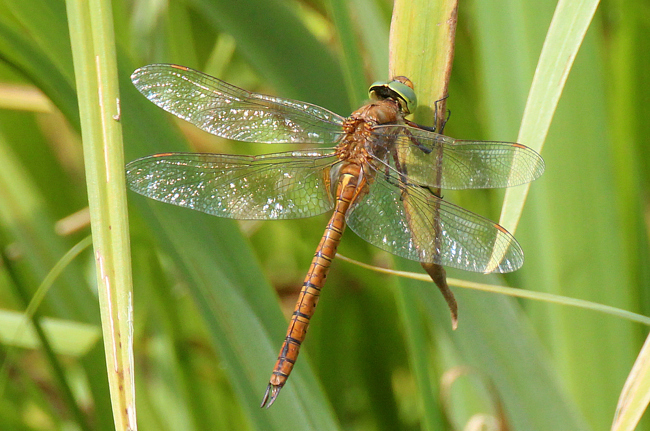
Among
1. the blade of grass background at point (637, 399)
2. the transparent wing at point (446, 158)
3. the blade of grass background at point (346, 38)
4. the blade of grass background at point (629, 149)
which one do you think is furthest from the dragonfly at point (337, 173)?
the blade of grass background at point (629, 149)

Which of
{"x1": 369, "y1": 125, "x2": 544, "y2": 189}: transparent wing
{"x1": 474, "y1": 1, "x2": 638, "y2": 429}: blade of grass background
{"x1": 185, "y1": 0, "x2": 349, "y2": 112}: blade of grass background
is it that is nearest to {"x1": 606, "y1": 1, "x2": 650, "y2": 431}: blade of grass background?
{"x1": 474, "y1": 1, "x2": 638, "y2": 429}: blade of grass background

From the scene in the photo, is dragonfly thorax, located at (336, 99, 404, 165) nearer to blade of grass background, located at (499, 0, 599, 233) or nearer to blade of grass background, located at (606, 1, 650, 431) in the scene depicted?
blade of grass background, located at (499, 0, 599, 233)

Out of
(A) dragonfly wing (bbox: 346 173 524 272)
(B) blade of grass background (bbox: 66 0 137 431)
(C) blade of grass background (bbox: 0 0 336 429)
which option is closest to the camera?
(B) blade of grass background (bbox: 66 0 137 431)

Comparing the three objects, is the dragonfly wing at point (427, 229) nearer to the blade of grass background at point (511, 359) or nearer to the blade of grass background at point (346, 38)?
the blade of grass background at point (511, 359)

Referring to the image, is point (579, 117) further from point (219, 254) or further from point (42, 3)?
point (42, 3)

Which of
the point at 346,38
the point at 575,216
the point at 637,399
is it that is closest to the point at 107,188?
the point at 346,38

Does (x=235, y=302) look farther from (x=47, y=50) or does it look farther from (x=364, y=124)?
(x=364, y=124)

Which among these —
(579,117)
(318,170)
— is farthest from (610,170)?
(318,170)
